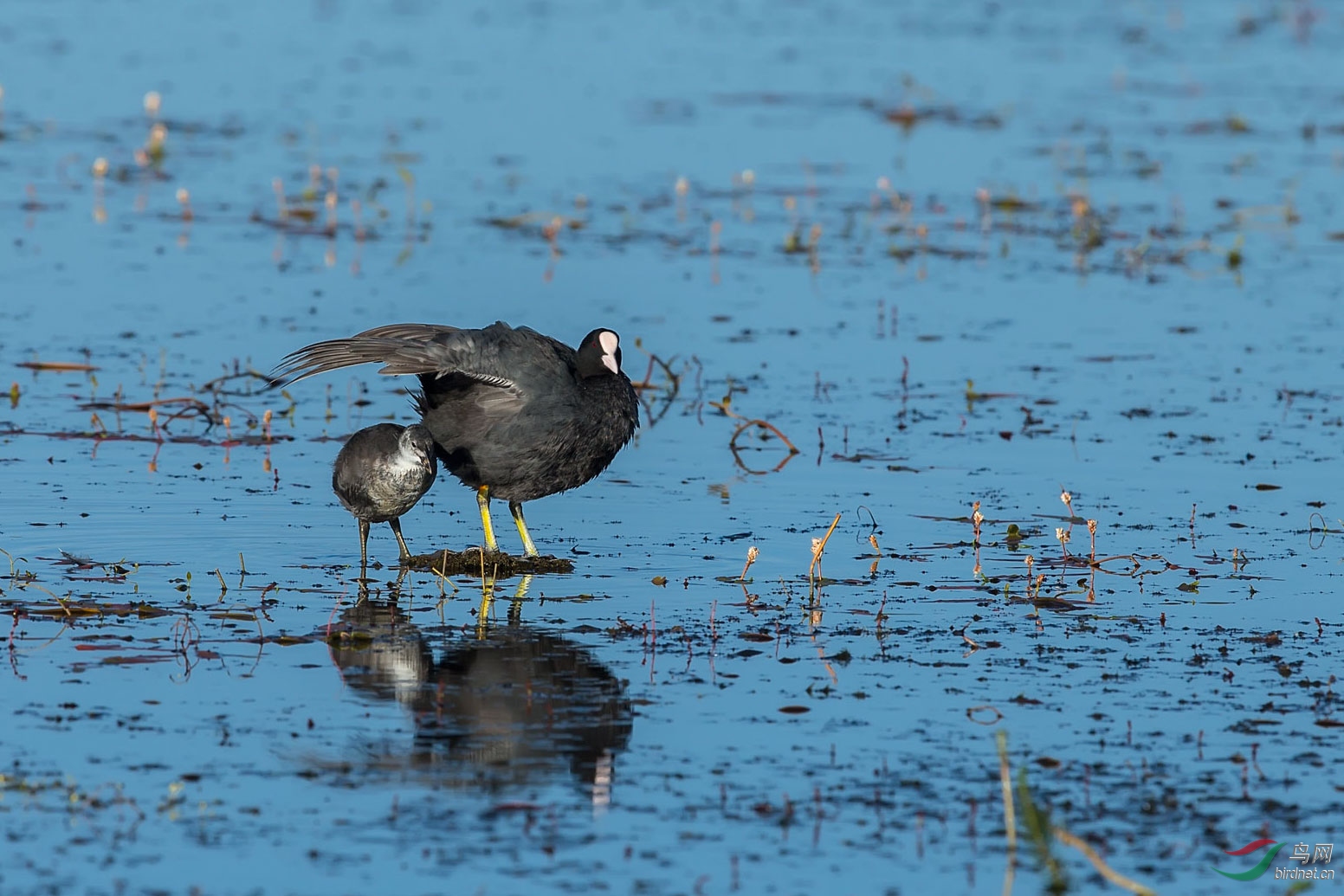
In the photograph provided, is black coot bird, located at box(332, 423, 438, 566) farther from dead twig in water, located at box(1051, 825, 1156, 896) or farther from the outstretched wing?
dead twig in water, located at box(1051, 825, 1156, 896)

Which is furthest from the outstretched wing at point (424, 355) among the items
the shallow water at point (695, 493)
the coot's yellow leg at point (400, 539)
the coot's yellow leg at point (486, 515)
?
the shallow water at point (695, 493)

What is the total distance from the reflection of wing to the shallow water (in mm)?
25

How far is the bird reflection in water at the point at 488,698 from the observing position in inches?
238

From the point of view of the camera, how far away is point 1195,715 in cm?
669

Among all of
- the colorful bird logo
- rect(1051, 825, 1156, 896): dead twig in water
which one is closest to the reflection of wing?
rect(1051, 825, 1156, 896): dead twig in water

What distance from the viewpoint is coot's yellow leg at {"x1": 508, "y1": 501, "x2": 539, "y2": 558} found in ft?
29.4

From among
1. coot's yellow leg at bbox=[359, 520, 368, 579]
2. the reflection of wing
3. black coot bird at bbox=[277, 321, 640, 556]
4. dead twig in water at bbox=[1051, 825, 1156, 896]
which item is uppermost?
black coot bird at bbox=[277, 321, 640, 556]

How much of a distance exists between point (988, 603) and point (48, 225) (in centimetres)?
1047

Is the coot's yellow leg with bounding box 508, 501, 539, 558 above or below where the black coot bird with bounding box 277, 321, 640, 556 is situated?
below

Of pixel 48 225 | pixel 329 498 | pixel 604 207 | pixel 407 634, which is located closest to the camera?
pixel 407 634

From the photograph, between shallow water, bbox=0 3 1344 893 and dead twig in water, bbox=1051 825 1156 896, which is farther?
shallow water, bbox=0 3 1344 893

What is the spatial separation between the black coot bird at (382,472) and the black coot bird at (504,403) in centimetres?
32

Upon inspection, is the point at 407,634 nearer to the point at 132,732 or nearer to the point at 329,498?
the point at 132,732

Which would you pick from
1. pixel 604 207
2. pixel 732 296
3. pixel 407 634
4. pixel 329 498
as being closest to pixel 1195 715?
pixel 407 634
